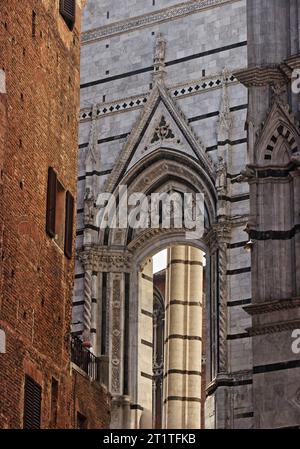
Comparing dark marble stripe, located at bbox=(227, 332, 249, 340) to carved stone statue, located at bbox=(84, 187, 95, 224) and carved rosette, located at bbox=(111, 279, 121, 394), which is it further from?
carved stone statue, located at bbox=(84, 187, 95, 224)

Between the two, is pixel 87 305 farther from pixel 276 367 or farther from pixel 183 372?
pixel 276 367

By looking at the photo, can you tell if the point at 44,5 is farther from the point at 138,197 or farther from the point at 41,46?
the point at 138,197

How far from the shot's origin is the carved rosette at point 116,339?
84.1ft

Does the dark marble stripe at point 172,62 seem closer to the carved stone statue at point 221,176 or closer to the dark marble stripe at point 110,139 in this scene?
the dark marble stripe at point 110,139

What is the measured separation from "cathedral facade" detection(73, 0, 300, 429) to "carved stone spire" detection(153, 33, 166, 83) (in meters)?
0.02

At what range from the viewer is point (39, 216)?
1745 centimetres

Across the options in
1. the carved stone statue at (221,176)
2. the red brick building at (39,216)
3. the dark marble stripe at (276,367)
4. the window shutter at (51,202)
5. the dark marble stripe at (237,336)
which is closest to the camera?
the red brick building at (39,216)

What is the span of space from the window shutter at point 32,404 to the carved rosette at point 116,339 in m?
8.60

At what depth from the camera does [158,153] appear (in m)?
26.5

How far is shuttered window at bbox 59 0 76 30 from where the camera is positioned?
62.6 feet

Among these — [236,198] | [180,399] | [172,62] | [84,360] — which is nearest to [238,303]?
[236,198]

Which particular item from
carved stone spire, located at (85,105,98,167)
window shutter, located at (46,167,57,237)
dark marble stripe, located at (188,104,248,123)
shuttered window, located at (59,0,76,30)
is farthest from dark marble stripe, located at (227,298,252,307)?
window shutter, located at (46,167,57,237)

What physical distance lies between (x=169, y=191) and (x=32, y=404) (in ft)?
33.3

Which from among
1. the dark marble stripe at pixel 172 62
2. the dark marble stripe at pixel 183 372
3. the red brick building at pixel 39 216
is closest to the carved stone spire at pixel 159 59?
the dark marble stripe at pixel 172 62
